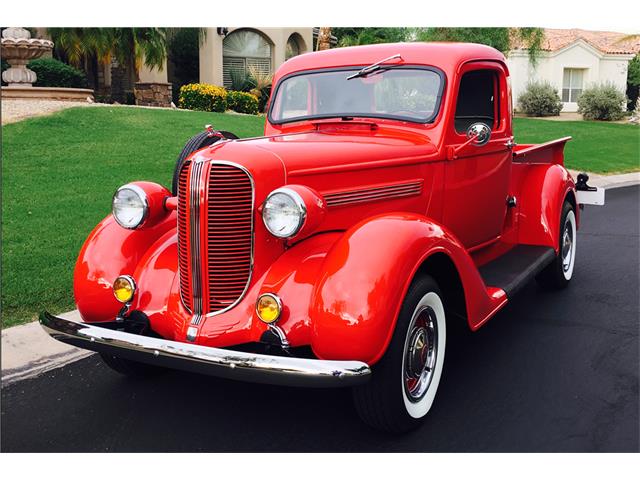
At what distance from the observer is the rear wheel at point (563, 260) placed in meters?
5.58

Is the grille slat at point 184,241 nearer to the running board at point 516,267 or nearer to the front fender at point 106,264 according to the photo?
the front fender at point 106,264

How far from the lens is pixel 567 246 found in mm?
5938

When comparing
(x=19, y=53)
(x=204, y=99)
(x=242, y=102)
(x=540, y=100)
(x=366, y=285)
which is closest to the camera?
(x=366, y=285)

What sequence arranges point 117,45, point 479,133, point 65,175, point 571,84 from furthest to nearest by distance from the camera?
point 571,84, point 117,45, point 65,175, point 479,133

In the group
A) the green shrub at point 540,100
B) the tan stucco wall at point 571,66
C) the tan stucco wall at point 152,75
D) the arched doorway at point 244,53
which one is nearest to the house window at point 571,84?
the tan stucco wall at point 571,66

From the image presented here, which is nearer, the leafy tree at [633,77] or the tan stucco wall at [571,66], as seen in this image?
the tan stucco wall at [571,66]

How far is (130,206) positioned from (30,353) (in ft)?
4.59

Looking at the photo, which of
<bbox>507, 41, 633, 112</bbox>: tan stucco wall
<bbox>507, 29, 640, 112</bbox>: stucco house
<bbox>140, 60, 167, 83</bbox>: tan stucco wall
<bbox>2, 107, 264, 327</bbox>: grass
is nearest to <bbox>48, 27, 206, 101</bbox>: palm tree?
<bbox>140, 60, 167, 83</bbox>: tan stucco wall

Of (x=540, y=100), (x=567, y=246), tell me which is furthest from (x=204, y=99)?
(x=540, y=100)

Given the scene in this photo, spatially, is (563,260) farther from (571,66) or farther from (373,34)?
(571,66)

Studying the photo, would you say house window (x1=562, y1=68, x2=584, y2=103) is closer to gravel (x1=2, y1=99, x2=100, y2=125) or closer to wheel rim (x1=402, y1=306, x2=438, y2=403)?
gravel (x1=2, y1=99, x2=100, y2=125)

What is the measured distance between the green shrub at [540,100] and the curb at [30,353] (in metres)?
28.1

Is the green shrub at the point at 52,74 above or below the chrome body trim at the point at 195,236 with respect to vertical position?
above

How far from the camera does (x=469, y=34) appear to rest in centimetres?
2297
